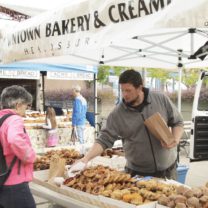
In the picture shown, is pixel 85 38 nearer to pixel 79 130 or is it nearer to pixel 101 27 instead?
pixel 101 27

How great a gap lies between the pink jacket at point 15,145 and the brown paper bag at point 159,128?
1.00 meters

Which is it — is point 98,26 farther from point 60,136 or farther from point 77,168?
point 60,136

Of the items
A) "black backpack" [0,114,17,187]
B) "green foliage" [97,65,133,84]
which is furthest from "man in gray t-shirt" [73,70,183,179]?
"green foliage" [97,65,133,84]

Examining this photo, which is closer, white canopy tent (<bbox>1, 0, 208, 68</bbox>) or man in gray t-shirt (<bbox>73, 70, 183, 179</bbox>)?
white canopy tent (<bbox>1, 0, 208, 68</bbox>)

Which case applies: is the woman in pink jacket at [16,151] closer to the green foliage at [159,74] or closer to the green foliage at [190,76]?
the green foliage at [159,74]

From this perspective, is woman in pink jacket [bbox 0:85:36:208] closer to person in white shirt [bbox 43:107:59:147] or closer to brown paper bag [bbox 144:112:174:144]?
brown paper bag [bbox 144:112:174:144]

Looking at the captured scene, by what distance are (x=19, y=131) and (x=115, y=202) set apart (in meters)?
0.95

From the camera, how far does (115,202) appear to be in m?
2.87

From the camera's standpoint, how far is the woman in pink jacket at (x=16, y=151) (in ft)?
10.3

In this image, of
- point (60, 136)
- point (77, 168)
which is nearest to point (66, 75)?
point (60, 136)

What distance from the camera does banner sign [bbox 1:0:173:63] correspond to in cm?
252

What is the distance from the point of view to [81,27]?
2.99 meters

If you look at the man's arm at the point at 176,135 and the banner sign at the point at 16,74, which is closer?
the man's arm at the point at 176,135

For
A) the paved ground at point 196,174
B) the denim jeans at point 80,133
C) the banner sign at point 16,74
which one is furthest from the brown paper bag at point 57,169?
the banner sign at point 16,74
